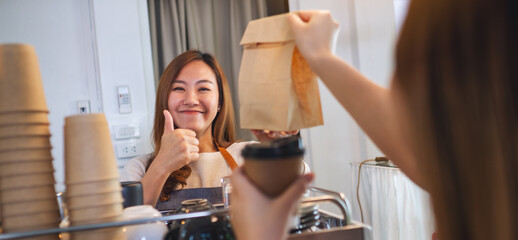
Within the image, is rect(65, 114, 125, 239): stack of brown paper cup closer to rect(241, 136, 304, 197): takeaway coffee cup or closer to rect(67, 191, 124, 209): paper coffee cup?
rect(67, 191, 124, 209): paper coffee cup

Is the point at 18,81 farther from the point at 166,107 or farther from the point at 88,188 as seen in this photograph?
the point at 166,107

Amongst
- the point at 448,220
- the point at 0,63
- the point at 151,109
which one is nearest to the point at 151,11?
the point at 151,109

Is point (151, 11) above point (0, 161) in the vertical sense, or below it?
above

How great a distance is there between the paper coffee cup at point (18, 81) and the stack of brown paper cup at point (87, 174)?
0.05 meters

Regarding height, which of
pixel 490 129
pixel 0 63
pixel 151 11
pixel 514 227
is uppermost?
pixel 151 11

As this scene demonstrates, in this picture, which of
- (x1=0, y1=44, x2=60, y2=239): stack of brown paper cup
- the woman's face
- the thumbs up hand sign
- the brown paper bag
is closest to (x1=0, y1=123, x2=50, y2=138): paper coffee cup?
(x1=0, y1=44, x2=60, y2=239): stack of brown paper cup

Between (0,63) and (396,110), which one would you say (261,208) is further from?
(0,63)

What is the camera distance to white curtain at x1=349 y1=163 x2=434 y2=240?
1.87 meters

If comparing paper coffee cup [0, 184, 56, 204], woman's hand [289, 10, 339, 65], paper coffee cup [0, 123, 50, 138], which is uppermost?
woman's hand [289, 10, 339, 65]

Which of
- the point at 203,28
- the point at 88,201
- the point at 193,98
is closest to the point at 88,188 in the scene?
the point at 88,201

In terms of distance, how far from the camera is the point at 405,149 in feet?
2.27

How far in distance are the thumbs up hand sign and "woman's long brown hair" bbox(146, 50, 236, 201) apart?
159 mm

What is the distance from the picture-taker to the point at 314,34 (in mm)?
711

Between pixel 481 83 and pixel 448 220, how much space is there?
159 millimetres
